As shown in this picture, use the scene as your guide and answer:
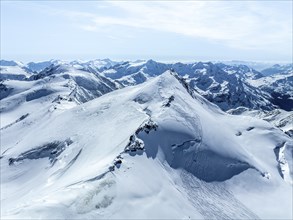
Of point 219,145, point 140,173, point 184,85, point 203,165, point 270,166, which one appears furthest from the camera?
point 184,85

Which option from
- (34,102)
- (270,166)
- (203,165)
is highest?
(203,165)

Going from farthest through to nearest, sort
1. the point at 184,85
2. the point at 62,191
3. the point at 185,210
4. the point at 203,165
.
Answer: the point at 184,85 < the point at 203,165 < the point at 185,210 < the point at 62,191

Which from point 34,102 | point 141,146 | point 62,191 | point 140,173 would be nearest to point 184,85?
point 141,146

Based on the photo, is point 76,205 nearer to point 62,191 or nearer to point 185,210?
point 62,191

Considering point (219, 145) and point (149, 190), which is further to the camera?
point (219, 145)

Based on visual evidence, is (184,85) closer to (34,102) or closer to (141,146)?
(141,146)

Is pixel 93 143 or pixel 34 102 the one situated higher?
pixel 93 143
